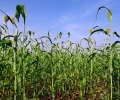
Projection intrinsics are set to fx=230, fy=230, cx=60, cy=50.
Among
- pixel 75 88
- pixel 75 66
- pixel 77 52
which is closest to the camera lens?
pixel 75 88

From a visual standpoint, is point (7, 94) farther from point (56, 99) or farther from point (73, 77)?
point (73, 77)

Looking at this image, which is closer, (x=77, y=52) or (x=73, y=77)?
(x=73, y=77)

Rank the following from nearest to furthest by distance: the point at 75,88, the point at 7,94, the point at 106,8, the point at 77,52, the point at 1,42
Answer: the point at 1,42 < the point at 106,8 < the point at 7,94 < the point at 75,88 < the point at 77,52

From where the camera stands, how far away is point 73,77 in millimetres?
5027

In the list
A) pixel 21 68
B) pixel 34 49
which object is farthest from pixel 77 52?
pixel 21 68

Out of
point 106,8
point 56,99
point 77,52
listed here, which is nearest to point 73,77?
point 56,99

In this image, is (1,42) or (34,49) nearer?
(1,42)

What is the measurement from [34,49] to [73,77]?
41.2 inches

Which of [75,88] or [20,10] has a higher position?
[20,10]

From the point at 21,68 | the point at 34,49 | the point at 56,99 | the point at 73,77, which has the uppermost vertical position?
the point at 34,49

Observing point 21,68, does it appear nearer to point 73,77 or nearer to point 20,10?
point 20,10

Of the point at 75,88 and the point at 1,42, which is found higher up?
the point at 1,42

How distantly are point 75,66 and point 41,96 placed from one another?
3.67 feet

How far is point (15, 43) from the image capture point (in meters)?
2.52
